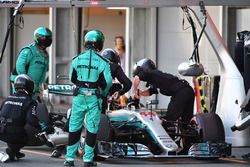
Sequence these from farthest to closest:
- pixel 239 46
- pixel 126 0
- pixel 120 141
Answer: pixel 239 46, pixel 126 0, pixel 120 141

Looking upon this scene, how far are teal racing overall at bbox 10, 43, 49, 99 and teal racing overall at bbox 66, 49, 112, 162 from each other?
7.89 feet

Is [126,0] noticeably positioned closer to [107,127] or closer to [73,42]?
[107,127]

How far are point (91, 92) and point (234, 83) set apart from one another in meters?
3.53

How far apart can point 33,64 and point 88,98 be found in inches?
107

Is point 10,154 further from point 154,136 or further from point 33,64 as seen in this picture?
point 33,64

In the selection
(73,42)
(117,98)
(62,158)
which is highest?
(73,42)

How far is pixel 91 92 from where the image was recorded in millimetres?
12102

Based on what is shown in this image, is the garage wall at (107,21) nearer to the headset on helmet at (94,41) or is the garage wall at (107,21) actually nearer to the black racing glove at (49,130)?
the black racing glove at (49,130)

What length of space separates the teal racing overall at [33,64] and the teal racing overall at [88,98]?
2.40 m

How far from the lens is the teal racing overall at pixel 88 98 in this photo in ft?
39.6

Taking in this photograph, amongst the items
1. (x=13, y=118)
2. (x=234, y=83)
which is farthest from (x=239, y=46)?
(x=13, y=118)

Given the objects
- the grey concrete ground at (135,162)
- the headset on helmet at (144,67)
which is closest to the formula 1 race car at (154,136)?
the grey concrete ground at (135,162)

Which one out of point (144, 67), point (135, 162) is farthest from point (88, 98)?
point (144, 67)

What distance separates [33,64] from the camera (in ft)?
47.8
